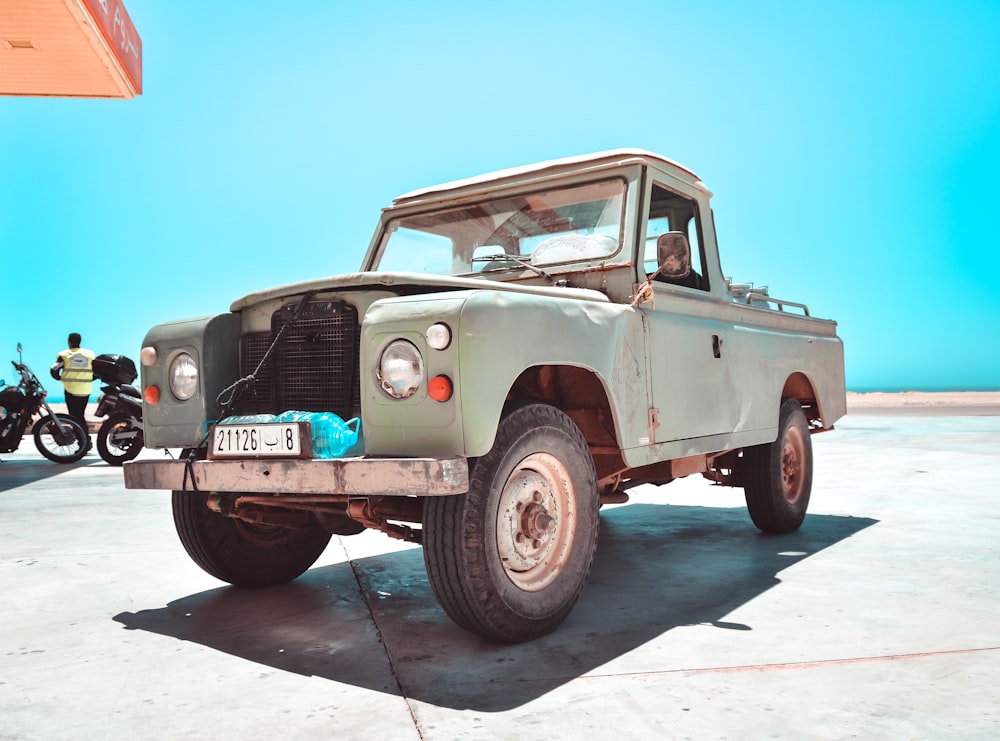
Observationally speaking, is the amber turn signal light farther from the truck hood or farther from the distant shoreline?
the distant shoreline

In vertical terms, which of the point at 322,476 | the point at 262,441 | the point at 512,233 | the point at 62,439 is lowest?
the point at 62,439

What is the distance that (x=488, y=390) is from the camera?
2.91 metres

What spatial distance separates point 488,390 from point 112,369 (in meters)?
9.71

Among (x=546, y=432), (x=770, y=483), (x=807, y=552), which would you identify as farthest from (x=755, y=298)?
(x=546, y=432)

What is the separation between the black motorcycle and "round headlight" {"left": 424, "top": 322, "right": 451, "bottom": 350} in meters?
9.26

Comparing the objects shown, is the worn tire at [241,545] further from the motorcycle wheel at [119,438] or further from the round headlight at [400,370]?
the motorcycle wheel at [119,438]

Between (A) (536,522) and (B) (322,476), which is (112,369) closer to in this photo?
(B) (322,476)

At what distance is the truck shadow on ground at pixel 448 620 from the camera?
2818mm

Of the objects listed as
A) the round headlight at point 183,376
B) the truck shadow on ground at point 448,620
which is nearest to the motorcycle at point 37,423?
the truck shadow on ground at point 448,620

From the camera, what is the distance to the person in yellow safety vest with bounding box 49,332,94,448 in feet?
39.7

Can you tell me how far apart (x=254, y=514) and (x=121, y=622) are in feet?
2.32

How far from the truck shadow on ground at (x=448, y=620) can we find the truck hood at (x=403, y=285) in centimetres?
135

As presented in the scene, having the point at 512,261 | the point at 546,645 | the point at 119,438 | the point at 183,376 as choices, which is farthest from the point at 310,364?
the point at 119,438

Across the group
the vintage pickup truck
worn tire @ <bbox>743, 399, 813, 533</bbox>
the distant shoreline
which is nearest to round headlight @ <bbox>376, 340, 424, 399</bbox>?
the vintage pickup truck
